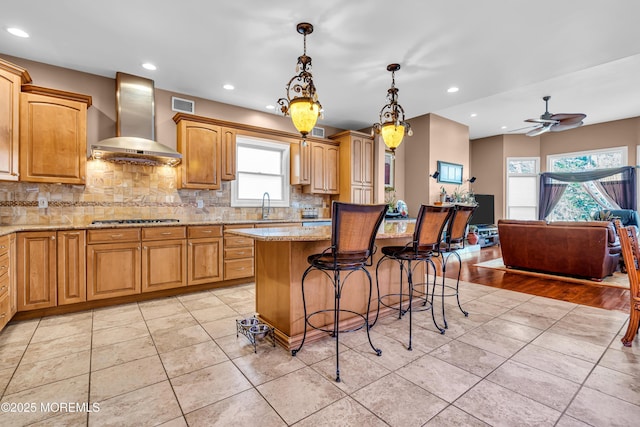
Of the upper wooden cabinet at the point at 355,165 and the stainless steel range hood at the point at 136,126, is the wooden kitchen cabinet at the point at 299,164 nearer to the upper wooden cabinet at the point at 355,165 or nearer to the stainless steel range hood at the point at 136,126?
the upper wooden cabinet at the point at 355,165

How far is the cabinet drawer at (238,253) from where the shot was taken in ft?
13.6

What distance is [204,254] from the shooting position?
13.0ft

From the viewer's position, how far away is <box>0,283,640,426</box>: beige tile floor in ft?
5.26

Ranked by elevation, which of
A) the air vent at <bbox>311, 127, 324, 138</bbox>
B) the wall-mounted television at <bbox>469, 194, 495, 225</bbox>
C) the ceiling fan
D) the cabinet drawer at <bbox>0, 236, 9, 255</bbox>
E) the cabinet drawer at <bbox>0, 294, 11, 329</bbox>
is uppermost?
the ceiling fan

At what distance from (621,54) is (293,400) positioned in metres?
4.78

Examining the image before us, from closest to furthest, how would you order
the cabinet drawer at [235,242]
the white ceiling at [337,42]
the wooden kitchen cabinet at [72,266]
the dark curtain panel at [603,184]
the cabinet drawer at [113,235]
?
the white ceiling at [337,42]
the wooden kitchen cabinet at [72,266]
the cabinet drawer at [113,235]
the cabinet drawer at [235,242]
the dark curtain panel at [603,184]

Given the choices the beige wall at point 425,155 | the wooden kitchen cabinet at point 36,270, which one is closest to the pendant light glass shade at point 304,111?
the wooden kitchen cabinet at point 36,270

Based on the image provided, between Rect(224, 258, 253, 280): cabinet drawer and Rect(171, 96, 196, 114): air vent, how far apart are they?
90.0 inches

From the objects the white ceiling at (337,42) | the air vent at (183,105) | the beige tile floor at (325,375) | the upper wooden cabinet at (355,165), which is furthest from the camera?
the upper wooden cabinet at (355,165)

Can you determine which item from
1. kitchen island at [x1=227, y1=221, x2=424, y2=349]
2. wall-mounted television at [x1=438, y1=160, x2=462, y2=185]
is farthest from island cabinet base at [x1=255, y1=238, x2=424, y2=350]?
wall-mounted television at [x1=438, y1=160, x2=462, y2=185]

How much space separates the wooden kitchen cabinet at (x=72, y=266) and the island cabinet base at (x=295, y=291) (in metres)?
1.94

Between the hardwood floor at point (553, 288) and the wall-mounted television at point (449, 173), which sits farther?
the wall-mounted television at point (449, 173)

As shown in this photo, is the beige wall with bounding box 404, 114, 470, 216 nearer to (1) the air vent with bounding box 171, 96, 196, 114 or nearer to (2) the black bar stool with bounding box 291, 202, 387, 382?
(1) the air vent with bounding box 171, 96, 196, 114

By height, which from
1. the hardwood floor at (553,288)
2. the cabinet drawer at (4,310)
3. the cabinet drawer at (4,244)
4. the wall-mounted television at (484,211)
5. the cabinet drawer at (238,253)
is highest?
the wall-mounted television at (484,211)
